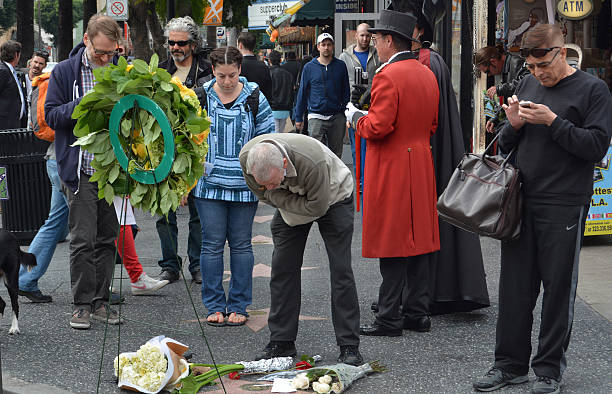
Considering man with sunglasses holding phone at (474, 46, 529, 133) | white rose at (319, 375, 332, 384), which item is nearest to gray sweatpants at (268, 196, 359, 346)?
white rose at (319, 375, 332, 384)

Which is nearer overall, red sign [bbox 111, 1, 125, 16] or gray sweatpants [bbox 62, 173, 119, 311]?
gray sweatpants [bbox 62, 173, 119, 311]

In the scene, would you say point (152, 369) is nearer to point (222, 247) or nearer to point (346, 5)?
point (222, 247)

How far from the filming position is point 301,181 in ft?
16.4

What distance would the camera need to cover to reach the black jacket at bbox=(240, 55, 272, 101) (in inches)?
443

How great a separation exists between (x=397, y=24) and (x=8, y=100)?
722 centimetres

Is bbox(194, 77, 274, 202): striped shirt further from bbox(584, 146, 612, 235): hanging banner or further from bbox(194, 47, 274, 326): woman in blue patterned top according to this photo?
bbox(584, 146, 612, 235): hanging banner

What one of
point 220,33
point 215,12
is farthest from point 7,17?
point 215,12

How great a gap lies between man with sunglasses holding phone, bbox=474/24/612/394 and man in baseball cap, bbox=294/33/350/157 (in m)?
7.79

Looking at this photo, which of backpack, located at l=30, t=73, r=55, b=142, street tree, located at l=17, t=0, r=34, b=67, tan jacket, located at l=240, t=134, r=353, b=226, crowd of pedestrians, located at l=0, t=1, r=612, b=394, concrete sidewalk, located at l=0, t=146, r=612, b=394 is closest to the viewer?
crowd of pedestrians, located at l=0, t=1, r=612, b=394

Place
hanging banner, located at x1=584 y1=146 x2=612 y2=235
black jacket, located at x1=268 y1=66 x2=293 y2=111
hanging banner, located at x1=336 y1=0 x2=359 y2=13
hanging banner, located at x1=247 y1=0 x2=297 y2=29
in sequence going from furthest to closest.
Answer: hanging banner, located at x1=247 y1=0 x2=297 y2=29, hanging banner, located at x1=336 y1=0 x2=359 y2=13, black jacket, located at x1=268 y1=66 x2=293 y2=111, hanging banner, located at x1=584 y1=146 x2=612 y2=235

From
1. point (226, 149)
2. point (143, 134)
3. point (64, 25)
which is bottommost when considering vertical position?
point (226, 149)

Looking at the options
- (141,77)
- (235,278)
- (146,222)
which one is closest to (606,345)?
(235,278)

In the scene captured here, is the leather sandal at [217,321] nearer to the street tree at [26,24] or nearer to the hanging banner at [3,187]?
the hanging banner at [3,187]

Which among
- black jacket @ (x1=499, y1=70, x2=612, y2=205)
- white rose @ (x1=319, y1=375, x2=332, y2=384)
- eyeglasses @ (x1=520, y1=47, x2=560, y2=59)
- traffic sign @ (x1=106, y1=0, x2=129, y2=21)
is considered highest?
traffic sign @ (x1=106, y1=0, x2=129, y2=21)
